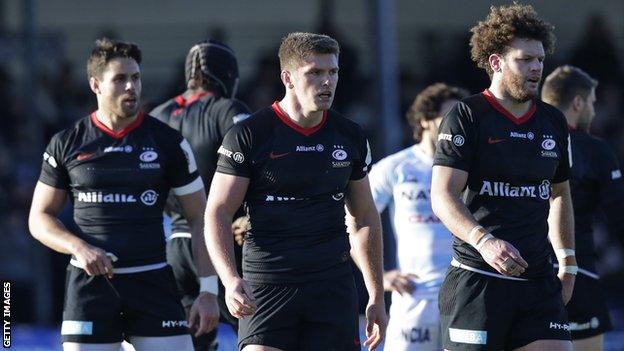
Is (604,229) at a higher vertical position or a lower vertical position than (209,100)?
lower

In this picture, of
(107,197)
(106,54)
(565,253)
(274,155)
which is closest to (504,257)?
(565,253)

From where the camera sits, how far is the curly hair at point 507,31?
6410mm

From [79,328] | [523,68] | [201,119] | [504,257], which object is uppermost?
[523,68]

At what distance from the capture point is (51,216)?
712cm

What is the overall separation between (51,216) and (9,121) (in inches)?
396

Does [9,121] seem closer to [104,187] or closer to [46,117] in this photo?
[46,117]

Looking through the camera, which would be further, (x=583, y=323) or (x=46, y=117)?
(x=46, y=117)

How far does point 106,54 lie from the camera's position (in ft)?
24.0

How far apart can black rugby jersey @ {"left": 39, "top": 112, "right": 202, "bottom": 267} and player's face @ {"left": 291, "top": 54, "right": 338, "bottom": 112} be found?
3.92ft

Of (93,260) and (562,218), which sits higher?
(562,218)

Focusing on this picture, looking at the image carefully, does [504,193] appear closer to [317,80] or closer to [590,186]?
[317,80]

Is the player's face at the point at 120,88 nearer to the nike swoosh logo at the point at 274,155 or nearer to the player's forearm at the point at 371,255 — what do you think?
the nike swoosh logo at the point at 274,155

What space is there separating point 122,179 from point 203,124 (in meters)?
0.97

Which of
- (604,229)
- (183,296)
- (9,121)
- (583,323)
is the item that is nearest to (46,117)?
(9,121)
